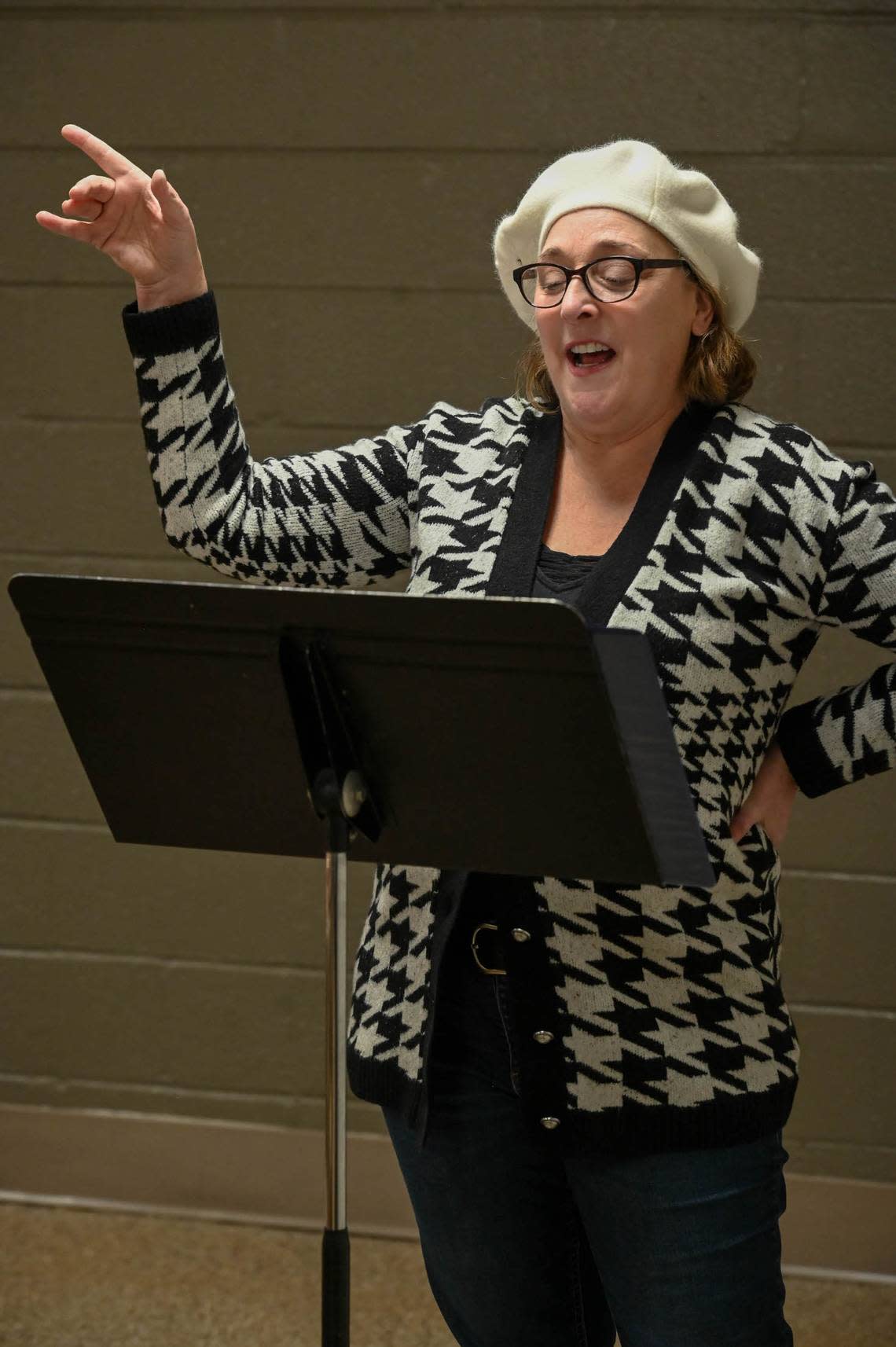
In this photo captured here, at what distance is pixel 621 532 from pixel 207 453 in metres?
0.41

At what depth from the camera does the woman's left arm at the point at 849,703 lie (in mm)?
1347

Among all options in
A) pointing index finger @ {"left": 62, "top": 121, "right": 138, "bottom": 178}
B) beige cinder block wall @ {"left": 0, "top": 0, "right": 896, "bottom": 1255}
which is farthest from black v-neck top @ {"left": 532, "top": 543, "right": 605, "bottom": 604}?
beige cinder block wall @ {"left": 0, "top": 0, "right": 896, "bottom": 1255}

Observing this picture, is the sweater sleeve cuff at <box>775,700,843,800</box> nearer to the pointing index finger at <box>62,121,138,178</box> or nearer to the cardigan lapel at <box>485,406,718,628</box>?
the cardigan lapel at <box>485,406,718,628</box>

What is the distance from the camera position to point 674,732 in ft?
4.19

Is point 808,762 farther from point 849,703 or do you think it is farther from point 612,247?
point 612,247

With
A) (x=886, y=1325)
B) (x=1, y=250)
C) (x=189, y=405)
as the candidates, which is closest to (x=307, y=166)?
(x=1, y=250)

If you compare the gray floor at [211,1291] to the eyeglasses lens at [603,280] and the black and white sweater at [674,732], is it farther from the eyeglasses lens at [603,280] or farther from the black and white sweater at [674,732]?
the eyeglasses lens at [603,280]

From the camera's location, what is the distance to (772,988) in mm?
1395

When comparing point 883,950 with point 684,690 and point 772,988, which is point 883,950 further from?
point 684,690

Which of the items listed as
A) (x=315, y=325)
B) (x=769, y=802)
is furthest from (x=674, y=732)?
(x=315, y=325)

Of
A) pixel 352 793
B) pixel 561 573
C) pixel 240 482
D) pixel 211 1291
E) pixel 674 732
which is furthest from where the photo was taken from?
pixel 211 1291

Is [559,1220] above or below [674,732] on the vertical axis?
below

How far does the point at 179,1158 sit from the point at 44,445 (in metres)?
1.30

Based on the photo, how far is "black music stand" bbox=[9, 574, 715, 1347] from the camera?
1.03 m
